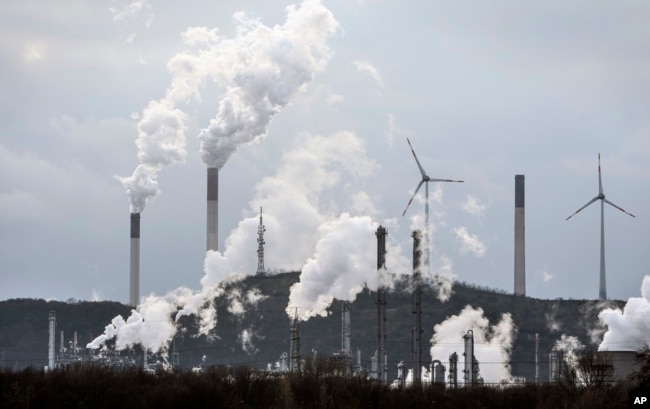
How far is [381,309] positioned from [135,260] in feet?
237

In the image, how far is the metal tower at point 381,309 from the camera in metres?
116

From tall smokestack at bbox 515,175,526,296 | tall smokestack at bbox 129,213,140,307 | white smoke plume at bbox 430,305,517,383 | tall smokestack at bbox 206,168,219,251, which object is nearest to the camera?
white smoke plume at bbox 430,305,517,383

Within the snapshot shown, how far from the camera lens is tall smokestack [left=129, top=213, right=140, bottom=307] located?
17900cm

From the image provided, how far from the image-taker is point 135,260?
18338cm

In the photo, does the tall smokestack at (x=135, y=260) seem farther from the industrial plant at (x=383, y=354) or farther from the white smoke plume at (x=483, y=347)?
the white smoke plume at (x=483, y=347)

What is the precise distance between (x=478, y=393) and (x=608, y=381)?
10.2 m

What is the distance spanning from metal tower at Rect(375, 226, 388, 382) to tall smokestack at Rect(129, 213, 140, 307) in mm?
61728

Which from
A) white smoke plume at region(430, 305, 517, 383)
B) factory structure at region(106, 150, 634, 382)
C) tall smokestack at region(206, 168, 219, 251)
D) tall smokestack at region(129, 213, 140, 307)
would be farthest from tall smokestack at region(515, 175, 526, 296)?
tall smokestack at region(129, 213, 140, 307)

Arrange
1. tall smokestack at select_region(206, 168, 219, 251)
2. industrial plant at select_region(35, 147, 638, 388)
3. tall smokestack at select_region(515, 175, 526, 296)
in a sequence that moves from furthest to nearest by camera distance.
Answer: tall smokestack at select_region(515, 175, 526, 296), tall smokestack at select_region(206, 168, 219, 251), industrial plant at select_region(35, 147, 638, 388)

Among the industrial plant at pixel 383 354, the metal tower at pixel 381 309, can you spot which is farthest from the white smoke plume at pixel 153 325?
the metal tower at pixel 381 309

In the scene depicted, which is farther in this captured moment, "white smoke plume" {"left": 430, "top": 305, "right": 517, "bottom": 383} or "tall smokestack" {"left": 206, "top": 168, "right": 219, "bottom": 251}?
"tall smokestack" {"left": 206, "top": 168, "right": 219, "bottom": 251}

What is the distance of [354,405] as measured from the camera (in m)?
83.6

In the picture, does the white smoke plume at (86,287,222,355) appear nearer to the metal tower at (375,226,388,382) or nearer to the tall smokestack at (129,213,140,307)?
the tall smokestack at (129,213,140,307)

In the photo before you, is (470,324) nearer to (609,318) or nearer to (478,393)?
(609,318)
